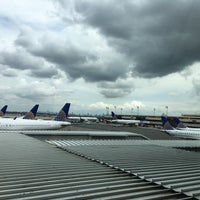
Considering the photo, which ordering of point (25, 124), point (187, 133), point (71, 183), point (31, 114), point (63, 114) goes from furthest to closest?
point (31, 114) → point (63, 114) → point (187, 133) → point (25, 124) → point (71, 183)

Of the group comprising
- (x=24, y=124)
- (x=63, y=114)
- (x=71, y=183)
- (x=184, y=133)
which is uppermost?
(x=63, y=114)

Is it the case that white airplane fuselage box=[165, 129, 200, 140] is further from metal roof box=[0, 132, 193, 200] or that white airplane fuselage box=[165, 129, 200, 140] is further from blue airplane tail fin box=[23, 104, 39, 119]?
metal roof box=[0, 132, 193, 200]

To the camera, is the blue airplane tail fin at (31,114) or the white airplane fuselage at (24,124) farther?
the blue airplane tail fin at (31,114)

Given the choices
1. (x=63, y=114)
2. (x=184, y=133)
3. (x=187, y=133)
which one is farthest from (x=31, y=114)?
(x=187, y=133)

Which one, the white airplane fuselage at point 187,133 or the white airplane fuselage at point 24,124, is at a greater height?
the white airplane fuselage at point 24,124

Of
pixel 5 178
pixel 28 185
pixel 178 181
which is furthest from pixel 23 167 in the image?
pixel 178 181

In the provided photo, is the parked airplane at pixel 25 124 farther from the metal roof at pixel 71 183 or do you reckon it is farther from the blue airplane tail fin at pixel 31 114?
the metal roof at pixel 71 183

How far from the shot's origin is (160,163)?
17.0 metres

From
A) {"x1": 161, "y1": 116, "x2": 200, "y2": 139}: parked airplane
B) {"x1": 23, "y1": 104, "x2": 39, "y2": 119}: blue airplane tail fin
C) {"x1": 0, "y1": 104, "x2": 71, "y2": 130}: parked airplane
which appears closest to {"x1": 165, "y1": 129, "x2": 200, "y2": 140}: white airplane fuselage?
{"x1": 161, "y1": 116, "x2": 200, "y2": 139}: parked airplane

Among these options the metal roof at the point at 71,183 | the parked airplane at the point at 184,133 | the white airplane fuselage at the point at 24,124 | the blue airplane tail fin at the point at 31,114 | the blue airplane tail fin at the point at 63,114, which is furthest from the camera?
the blue airplane tail fin at the point at 31,114

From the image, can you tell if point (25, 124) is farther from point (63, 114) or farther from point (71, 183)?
point (71, 183)

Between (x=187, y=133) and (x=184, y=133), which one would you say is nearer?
(x=187, y=133)

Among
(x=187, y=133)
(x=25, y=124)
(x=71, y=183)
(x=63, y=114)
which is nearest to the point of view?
(x=71, y=183)

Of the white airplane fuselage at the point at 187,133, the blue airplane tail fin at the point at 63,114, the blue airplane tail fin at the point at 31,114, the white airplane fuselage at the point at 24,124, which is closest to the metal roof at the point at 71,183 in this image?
the white airplane fuselage at the point at 24,124
